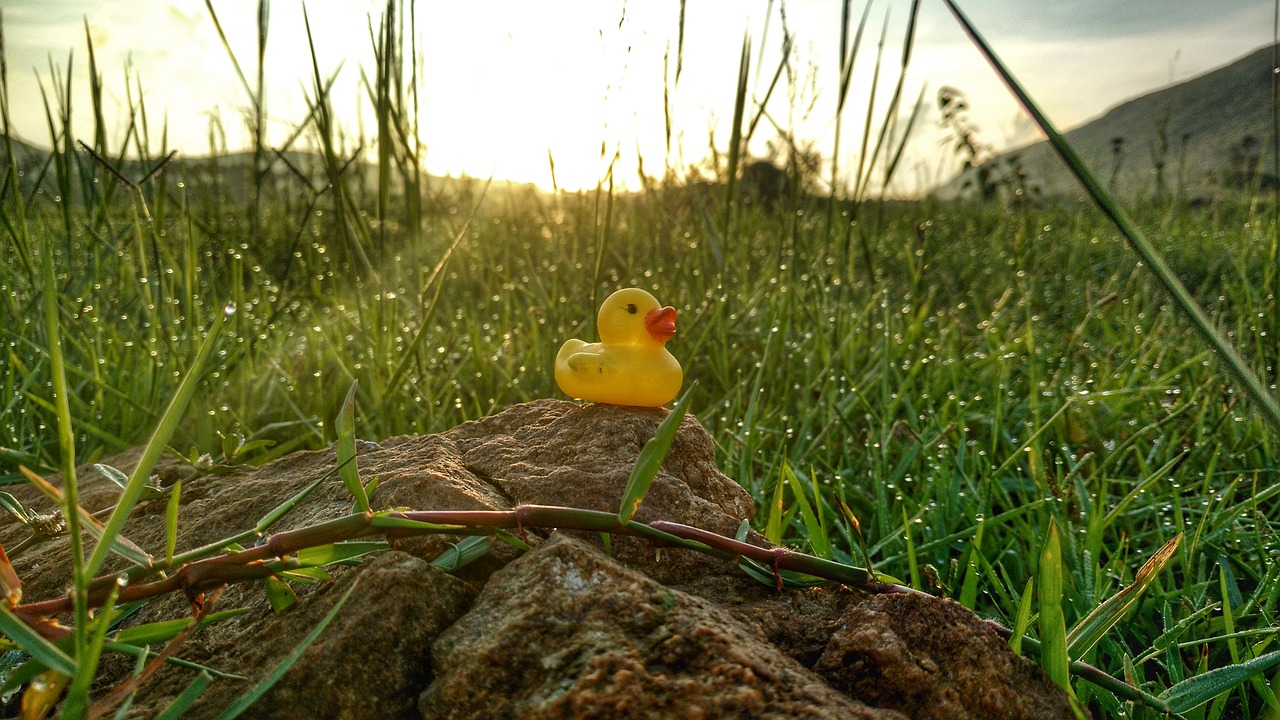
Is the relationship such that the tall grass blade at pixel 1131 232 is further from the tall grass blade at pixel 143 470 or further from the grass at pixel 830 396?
the tall grass blade at pixel 143 470

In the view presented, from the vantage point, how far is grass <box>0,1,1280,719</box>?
1.68 metres

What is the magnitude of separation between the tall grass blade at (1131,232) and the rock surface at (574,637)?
47cm

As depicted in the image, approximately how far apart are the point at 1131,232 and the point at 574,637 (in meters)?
0.61

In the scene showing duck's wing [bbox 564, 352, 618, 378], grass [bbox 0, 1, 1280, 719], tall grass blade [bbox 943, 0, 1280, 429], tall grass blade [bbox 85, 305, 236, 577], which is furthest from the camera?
grass [bbox 0, 1, 1280, 719]

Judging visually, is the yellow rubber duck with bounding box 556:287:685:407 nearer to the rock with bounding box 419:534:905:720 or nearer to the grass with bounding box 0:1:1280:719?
the grass with bounding box 0:1:1280:719

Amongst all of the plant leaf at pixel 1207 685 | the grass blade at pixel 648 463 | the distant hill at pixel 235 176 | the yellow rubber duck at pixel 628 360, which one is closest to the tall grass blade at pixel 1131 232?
the grass blade at pixel 648 463

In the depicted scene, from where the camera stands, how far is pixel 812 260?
3381 millimetres

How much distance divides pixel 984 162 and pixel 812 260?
3.53m

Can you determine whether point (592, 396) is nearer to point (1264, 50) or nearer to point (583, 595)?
point (583, 595)

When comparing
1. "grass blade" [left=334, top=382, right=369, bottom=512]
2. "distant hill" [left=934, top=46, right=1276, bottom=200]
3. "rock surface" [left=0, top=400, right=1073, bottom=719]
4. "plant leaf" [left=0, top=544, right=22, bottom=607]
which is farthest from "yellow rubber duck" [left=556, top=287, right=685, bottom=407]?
"distant hill" [left=934, top=46, right=1276, bottom=200]

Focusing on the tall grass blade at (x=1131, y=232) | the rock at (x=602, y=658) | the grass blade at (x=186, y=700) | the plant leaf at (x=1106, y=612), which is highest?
the tall grass blade at (x=1131, y=232)

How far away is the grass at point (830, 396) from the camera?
5.53 ft

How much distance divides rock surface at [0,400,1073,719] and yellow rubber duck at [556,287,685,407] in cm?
20

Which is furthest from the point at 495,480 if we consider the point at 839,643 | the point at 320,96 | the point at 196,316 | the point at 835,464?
the point at 196,316
